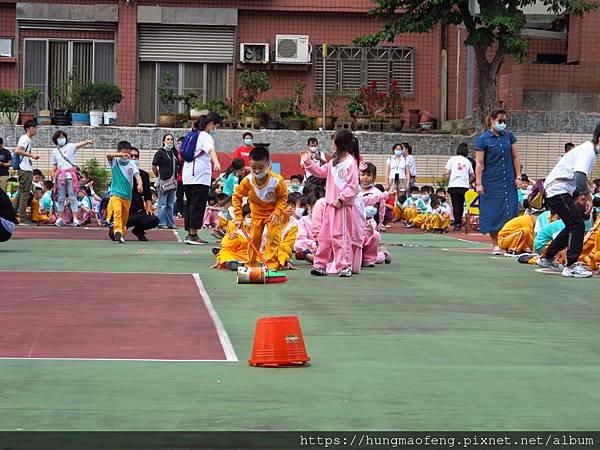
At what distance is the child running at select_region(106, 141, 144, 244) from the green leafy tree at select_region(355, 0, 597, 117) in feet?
39.3

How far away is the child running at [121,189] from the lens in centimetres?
1916

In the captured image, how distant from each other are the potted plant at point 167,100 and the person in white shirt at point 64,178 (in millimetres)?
7962

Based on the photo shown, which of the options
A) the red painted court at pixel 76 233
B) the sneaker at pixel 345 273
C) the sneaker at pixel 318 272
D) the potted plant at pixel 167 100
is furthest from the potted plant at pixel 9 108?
the sneaker at pixel 345 273

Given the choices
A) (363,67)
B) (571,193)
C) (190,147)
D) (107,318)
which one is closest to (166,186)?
(190,147)

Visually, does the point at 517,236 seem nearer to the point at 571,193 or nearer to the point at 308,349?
the point at 571,193

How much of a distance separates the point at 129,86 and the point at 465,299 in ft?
81.4

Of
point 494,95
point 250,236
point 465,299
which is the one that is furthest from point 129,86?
point 465,299

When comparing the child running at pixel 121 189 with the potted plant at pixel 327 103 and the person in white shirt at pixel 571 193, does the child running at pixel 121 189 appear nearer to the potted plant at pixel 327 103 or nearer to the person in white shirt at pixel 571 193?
the person in white shirt at pixel 571 193

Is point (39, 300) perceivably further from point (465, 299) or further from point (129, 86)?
point (129, 86)

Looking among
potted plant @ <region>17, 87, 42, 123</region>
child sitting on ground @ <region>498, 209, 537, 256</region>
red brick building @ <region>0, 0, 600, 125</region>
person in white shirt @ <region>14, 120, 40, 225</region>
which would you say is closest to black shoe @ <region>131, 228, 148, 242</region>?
person in white shirt @ <region>14, 120, 40, 225</region>

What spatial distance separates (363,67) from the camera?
36000mm

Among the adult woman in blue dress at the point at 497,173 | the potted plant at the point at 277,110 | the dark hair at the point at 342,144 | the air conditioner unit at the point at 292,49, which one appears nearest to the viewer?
the dark hair at the point at 342,144

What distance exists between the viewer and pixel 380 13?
3094 centimetres

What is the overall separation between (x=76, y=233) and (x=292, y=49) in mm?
14987
